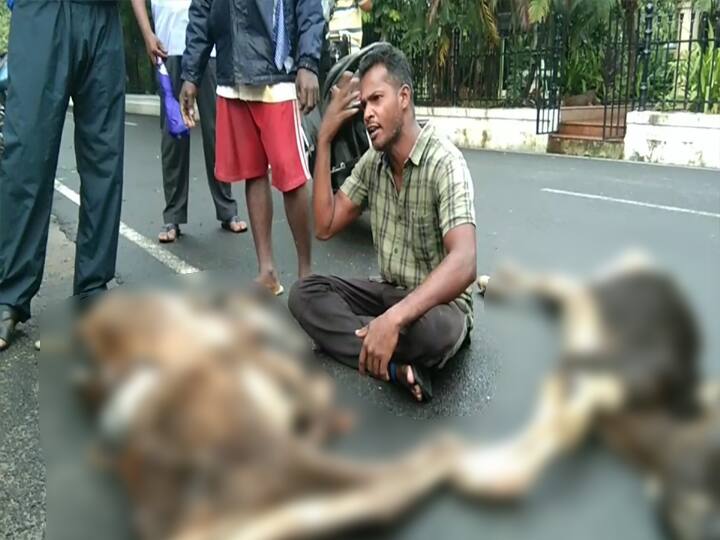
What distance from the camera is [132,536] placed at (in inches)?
19.5

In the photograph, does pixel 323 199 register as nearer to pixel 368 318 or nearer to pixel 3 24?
pixel 368 318

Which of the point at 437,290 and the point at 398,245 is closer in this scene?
the point at 437,290

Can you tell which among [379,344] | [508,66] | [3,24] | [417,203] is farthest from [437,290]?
[3,24]

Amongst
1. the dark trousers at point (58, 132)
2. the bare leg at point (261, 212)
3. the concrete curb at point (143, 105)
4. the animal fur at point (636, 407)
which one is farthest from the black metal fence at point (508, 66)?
the concrete curb at point (143, 105)

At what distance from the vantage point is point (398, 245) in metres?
2.35

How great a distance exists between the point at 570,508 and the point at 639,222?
0.77 feet

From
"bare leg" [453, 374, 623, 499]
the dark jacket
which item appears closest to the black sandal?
the dark jacket

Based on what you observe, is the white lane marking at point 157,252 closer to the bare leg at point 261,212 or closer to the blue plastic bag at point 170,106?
the bare leg at point 261,212

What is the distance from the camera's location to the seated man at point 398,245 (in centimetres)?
177

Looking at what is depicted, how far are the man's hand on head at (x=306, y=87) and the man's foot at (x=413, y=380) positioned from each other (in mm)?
1106

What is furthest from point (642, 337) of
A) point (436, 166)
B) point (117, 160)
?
point (117, 160)

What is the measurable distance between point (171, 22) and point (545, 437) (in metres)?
Result: 4.31

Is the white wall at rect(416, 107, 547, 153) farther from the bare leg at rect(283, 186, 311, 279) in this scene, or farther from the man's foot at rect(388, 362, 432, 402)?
the man's foot at rect(388, 362, 432, 402)

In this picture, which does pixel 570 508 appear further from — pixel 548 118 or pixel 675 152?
pixel 675 152
